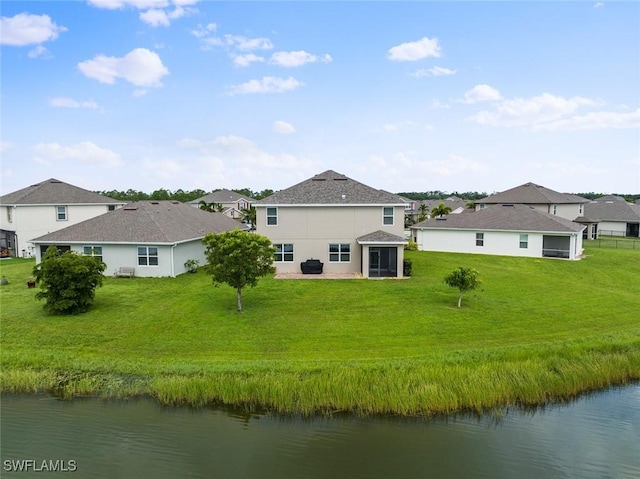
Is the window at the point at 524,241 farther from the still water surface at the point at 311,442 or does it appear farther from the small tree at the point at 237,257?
the still water surface at the point at 311,442

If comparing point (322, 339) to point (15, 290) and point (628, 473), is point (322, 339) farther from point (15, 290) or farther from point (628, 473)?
point (15, 290)

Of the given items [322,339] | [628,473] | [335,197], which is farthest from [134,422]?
[335,197]

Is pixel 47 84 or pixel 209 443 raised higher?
pixel 47 84

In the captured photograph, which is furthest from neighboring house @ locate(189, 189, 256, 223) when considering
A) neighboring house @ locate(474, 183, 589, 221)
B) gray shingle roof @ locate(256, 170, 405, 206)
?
gray shingle roof @ locate(256, 170, 405, 206)

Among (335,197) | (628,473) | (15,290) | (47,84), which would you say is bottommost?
(628,473)

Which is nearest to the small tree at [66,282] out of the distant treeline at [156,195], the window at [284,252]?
the window at [284,252]

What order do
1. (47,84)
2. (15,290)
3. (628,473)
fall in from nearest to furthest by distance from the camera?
(628,473) < (15,290) < (47,84)

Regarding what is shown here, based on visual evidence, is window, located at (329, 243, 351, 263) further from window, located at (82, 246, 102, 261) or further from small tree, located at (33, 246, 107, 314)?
window, located at (82, 246, 102, 261)

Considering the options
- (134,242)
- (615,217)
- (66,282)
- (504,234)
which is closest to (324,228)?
(134,242)
